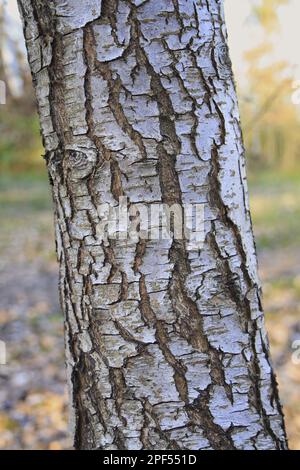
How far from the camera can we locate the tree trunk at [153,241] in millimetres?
1165

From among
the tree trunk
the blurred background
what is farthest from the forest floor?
the tree trunk

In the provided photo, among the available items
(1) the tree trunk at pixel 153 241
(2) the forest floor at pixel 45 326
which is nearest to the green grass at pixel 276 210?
(2) the forest floor at pixel 45 326

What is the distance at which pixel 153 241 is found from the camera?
1229 mm

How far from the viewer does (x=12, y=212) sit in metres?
10.4

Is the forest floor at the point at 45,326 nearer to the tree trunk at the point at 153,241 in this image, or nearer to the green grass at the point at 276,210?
the green grass at the point at 276,210

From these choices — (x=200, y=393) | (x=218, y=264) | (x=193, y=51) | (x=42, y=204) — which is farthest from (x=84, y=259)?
(x=42, y=204)

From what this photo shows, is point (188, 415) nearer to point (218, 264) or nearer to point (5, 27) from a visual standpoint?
point (218, 264)

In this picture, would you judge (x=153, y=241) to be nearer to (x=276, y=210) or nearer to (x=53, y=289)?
(x=53, y=289)

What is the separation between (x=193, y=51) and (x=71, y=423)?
1116 mm

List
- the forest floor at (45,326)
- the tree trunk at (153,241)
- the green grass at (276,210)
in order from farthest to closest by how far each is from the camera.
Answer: the green grass at (276,210)
the forest floor at (45,326)
the tree trunk at (153,241)

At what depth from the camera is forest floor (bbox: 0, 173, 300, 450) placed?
273 centimetres

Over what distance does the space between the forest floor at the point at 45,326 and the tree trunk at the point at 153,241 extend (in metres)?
1.40

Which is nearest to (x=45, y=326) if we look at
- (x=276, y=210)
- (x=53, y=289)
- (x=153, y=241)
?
(x=53, y=289)

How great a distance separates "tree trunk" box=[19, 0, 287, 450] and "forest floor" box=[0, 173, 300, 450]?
1399 millimetres
